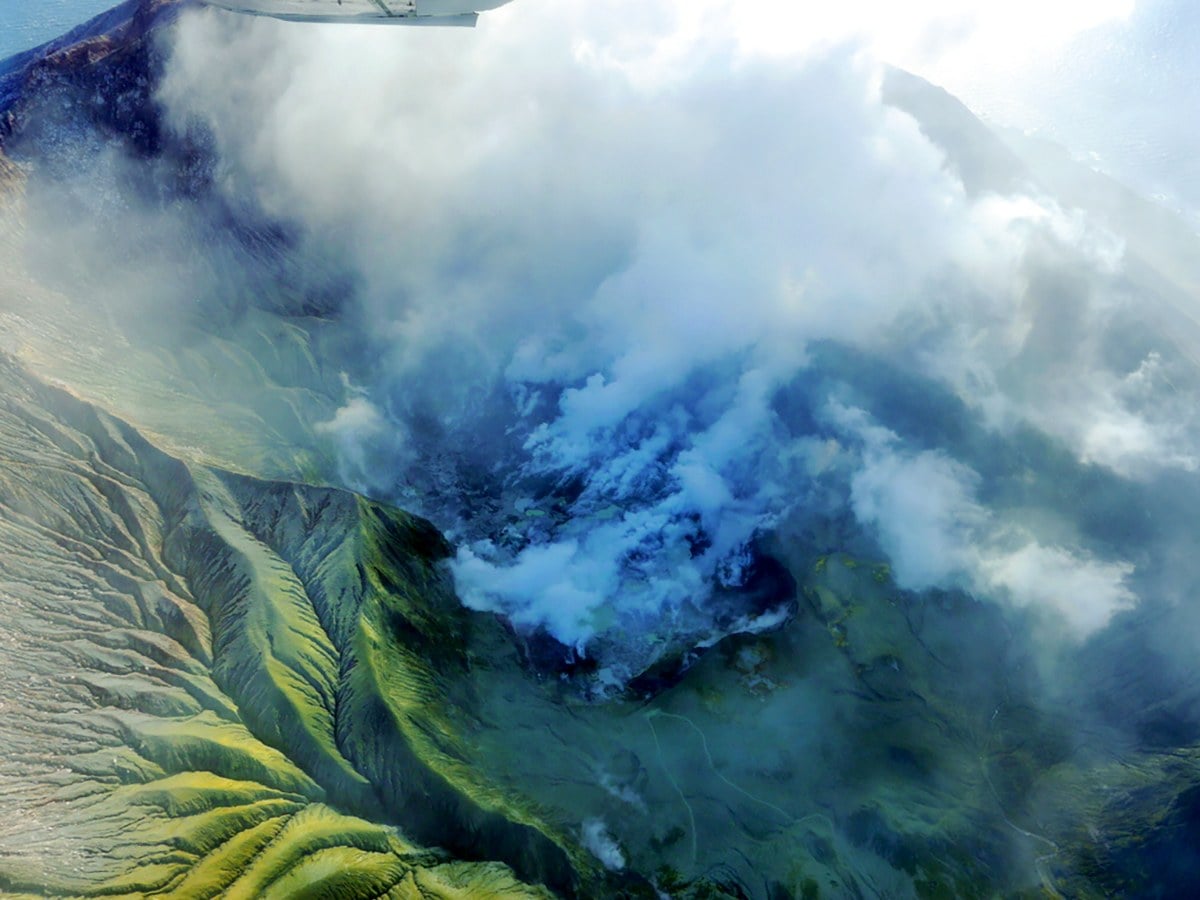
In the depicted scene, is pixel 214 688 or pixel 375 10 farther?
pixel 214 688

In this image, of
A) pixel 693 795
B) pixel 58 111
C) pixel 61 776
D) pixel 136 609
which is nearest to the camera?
pixel 61 776

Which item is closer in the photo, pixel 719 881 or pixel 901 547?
pixel 719 881

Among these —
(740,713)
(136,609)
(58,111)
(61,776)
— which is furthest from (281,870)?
(58,111)

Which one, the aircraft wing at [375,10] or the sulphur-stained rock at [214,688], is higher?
the aircraft wing at [375,10]

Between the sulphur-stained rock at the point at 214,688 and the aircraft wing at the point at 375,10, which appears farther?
the sulphur-stained rock at the point at 214,688

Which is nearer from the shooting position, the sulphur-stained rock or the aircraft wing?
the aircraft wing

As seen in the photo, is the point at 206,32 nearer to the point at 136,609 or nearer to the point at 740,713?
the point at 136,609

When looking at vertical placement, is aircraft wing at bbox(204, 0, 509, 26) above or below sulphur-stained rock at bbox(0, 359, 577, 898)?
above

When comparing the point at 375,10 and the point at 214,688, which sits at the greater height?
the point at 375,10
